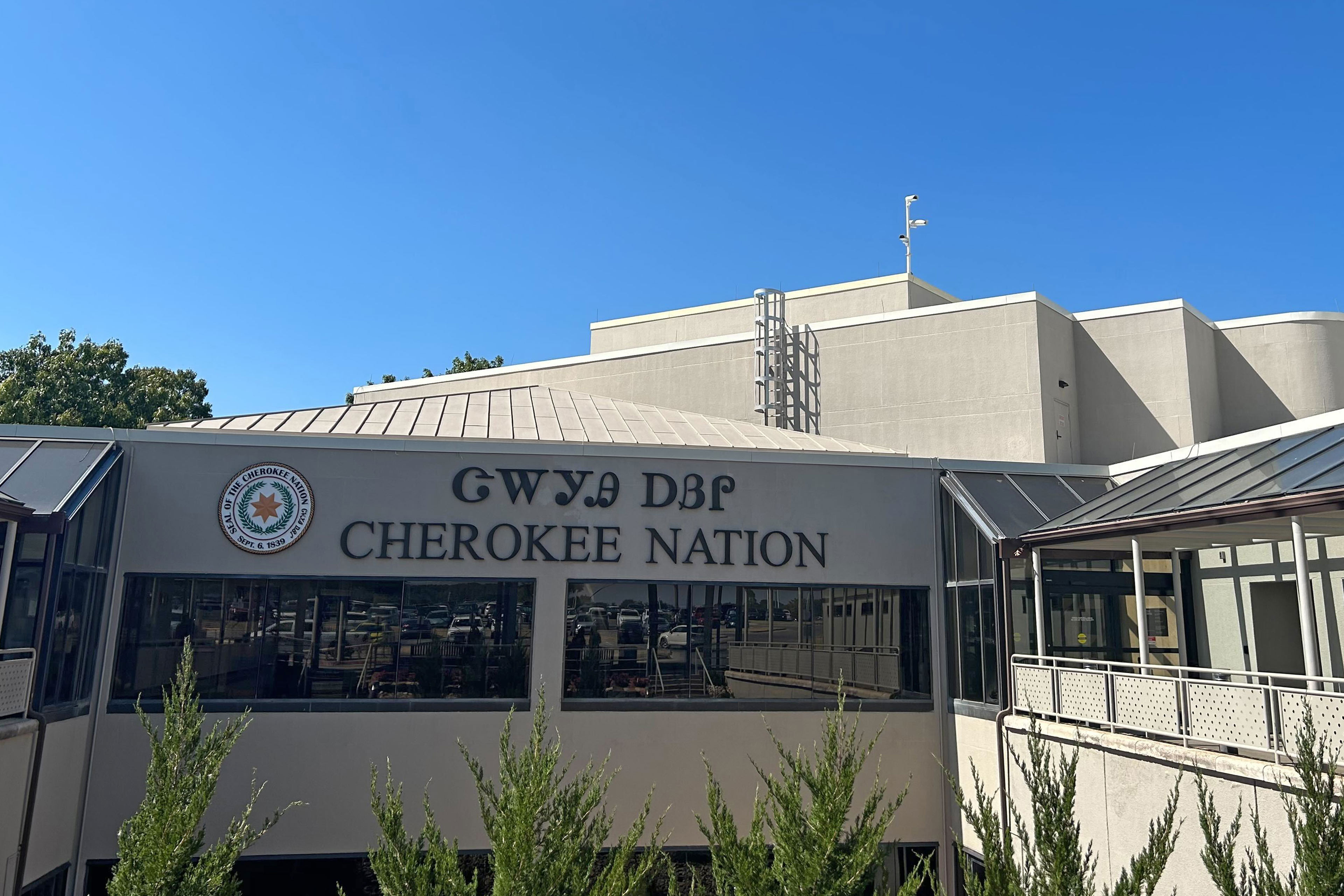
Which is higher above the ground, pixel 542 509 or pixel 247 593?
pixel 542 509

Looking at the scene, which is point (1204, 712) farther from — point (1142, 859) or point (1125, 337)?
point (1125, 337)

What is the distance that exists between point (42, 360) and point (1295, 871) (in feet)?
167

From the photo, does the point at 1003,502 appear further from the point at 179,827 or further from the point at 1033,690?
the point at 179,827

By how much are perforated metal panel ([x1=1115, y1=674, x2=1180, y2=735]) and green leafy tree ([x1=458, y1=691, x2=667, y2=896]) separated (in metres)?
7.31

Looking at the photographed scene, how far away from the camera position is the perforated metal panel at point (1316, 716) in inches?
391

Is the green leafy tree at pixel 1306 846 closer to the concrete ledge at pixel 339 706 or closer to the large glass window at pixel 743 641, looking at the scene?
the large glass window at pixel 743 641

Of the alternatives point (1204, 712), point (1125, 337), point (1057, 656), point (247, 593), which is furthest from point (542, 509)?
point (1125, 337)

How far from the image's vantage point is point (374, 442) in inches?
666

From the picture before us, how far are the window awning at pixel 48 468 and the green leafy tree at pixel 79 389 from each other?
29462 mm

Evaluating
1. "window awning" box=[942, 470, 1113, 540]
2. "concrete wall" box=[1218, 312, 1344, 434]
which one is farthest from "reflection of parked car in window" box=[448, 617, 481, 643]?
"concrete wall" box=[1218, 312, 1344, 434]

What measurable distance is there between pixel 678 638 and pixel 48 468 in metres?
10.6

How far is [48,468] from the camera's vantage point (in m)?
15.3

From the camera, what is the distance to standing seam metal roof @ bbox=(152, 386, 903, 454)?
59.9 feet

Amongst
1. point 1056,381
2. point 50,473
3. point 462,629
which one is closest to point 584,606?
point 462,629
